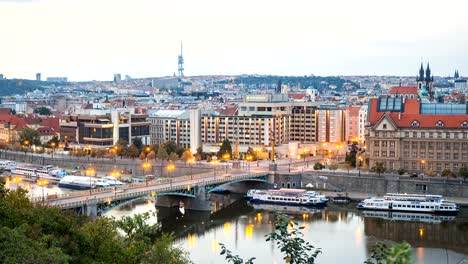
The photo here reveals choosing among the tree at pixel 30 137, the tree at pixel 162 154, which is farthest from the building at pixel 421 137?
the tree at pixel 30 137

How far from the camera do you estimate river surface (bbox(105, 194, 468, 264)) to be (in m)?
29.8

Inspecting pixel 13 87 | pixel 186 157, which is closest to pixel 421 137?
pixel 186 157

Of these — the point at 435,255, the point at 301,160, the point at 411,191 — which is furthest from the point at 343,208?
the point at 301,160

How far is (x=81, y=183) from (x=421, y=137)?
20378mm

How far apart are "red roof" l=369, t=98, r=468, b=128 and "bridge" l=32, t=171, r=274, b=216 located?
7915 millimetres

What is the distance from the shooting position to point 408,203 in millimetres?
40000

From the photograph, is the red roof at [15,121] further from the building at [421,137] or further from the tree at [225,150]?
the building at [421,137]

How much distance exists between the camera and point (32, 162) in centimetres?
6172

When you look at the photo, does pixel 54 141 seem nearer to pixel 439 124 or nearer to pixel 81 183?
pixel 81 183

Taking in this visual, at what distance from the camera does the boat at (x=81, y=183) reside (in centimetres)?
4470

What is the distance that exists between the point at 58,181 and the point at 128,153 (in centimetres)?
895

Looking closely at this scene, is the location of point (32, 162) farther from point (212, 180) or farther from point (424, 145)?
point (424, 145)

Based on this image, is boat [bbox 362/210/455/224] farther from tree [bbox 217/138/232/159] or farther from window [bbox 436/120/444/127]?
tree [bbox 217/138/232/159]

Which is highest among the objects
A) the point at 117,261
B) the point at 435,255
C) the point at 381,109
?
the point at 381,109
